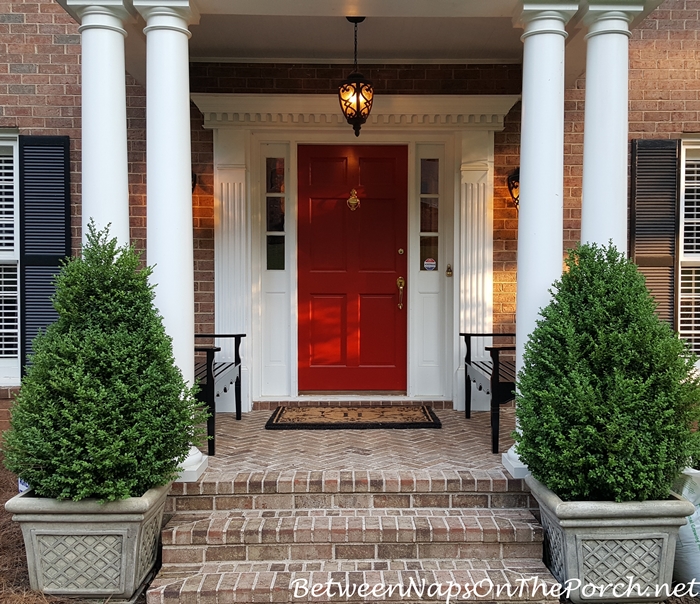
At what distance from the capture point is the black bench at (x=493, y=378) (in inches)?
150

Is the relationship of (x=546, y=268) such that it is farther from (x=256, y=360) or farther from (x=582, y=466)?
(x=256, y=360)

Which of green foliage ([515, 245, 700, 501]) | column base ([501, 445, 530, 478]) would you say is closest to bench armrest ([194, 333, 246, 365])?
column base ([501, 445, 530, 478])

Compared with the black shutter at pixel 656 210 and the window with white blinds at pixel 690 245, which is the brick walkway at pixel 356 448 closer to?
the black shutter at pixel 656 210

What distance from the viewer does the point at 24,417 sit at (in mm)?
2799

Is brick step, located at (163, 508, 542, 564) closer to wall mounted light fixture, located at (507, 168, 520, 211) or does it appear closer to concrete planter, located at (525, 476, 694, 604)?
concrete planter, located at (525, 476, 694, 604)

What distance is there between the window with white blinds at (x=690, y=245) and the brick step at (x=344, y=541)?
10.2ft

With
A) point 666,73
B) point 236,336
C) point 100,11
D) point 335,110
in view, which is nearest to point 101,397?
point 236,336

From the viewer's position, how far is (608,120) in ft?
10.9

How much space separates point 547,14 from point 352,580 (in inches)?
132

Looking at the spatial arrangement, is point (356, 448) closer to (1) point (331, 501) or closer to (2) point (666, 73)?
(1) point (331, 501)

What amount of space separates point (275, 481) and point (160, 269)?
1426 millimetres

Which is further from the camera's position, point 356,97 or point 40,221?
point 40,221

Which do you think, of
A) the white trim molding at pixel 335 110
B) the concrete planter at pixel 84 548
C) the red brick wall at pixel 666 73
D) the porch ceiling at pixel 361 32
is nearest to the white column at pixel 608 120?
the porch ceiling at pixel 361 32

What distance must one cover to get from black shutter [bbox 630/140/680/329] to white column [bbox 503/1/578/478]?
189cm
